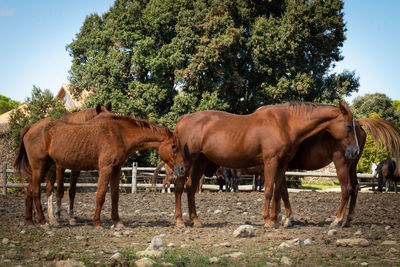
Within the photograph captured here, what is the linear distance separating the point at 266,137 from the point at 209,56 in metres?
15.8

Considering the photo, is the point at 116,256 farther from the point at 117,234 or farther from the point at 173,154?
the point at 173,154

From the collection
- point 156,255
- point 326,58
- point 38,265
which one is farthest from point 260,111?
point 326,58

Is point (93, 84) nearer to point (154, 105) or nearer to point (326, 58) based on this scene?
point (154, 105)

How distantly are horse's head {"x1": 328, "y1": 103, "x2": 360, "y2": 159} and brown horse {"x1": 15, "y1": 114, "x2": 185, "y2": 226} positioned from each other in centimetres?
275

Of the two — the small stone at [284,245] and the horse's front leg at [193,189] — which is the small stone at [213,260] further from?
the horse's front leg at [193,189]

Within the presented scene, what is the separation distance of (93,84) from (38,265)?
21667 millimetres

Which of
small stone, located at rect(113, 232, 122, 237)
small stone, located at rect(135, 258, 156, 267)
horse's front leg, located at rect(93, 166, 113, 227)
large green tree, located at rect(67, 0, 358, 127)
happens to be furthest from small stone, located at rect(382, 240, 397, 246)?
large green tree, located at rect(67, 0, 358, 127)

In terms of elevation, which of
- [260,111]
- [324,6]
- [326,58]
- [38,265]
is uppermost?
[324,6]

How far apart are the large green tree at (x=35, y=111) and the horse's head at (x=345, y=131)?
59.2 feet

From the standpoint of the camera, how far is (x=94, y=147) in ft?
25.3

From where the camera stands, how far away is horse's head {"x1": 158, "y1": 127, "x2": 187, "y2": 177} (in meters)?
7.73

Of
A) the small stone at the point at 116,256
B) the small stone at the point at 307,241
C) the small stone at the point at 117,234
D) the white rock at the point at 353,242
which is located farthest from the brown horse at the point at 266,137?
the small stone at the point at 116,256

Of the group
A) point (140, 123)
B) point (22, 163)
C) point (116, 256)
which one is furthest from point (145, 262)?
point (22, 163)

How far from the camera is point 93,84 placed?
25422 mm
